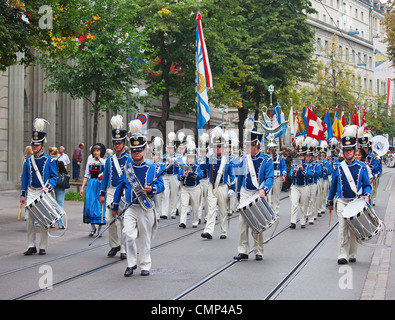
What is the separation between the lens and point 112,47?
24906 mm

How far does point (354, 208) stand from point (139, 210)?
343cm

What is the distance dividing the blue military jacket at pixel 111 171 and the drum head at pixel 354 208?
3664 millimetres

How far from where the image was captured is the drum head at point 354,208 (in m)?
10.9

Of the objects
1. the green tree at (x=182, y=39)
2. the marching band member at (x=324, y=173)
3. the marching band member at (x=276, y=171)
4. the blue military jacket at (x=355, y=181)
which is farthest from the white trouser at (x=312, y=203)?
the green tree at (x=182, y=39)

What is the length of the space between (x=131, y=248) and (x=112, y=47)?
52.1 feet

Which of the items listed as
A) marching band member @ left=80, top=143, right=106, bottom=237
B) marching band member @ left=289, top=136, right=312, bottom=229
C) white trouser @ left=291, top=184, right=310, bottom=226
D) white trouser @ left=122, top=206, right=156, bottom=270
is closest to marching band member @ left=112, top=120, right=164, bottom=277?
white trouser @ left=122, top=206, right=156, bottom=270

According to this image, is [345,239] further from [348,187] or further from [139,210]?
[139,210]

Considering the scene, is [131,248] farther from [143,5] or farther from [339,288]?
[143,5]

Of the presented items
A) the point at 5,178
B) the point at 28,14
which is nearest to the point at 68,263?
the point at 28,14

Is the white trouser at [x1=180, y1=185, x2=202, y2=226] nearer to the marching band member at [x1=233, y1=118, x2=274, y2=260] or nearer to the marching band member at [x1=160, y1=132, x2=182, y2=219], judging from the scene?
the marching band member at [x1=160, y1=132, x2=182, y2=219]

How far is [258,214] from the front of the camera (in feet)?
37.5

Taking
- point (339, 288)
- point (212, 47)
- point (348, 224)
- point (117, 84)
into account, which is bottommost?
point (339, 288)

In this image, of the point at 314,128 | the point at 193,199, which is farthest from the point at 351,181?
the point at 314,128

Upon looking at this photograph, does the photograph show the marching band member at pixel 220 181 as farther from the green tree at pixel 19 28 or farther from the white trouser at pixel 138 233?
the green tree at pixel 19 28
